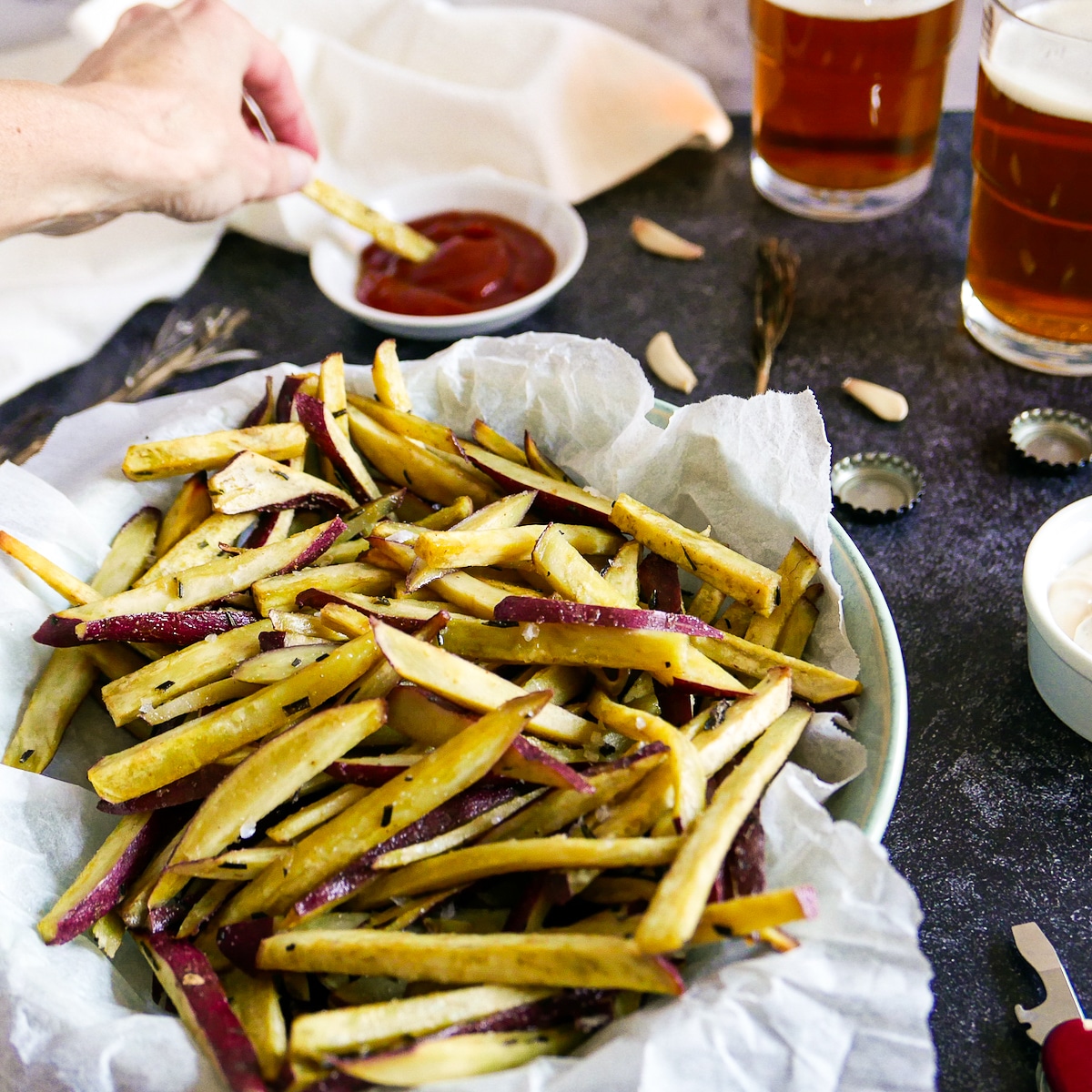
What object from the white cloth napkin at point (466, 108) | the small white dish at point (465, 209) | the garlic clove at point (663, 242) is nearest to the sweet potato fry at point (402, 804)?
the small white dish at point (465, 209)

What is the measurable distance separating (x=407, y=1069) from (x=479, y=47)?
108 inches

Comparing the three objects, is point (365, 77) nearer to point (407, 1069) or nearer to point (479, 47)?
point (479, 47)

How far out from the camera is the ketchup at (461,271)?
2375 mm

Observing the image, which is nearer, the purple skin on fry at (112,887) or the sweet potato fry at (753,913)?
the sweet potato fry at (753,913)

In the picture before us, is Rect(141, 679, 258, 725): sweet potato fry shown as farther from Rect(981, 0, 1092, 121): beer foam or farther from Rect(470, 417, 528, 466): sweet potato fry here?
Rect(981, 0, 1092, 121): beer foam

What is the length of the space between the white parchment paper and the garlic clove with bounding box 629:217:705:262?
96 centimetres

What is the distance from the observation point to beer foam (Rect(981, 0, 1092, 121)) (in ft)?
6.09

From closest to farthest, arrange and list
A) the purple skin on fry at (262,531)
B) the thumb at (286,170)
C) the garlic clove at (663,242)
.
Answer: the purple skin on fry at (262,531), the thumb at (286,170), the garlic clove at (663,242)

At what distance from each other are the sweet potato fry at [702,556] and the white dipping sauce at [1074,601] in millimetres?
432

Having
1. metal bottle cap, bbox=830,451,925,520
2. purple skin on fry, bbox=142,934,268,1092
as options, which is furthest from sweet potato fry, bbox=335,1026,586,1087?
metal bottle cap, bbox=830,451,925,520

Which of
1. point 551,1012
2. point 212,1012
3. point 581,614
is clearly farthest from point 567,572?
point 212,1012

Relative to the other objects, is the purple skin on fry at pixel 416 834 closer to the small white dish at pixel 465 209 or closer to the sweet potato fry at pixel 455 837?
the sweet potato fry at pixel 455 837

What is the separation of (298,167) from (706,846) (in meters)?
1.71

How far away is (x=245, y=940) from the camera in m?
1.21
